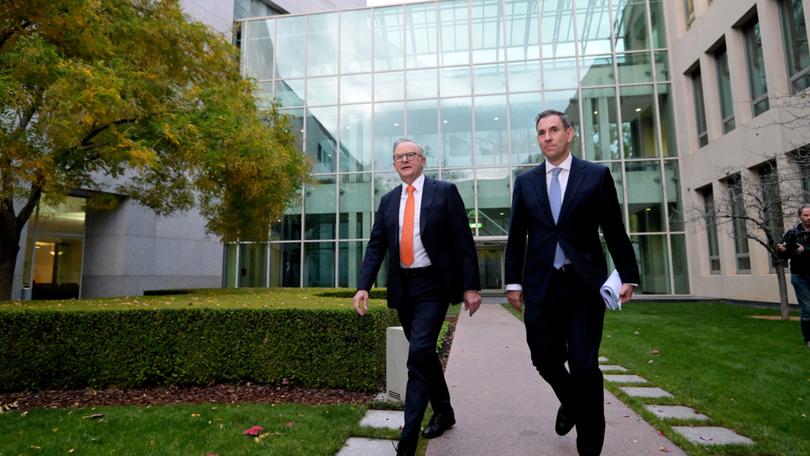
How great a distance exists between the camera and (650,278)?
1678 cm

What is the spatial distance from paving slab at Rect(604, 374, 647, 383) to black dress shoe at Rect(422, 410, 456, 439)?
95.5 inches

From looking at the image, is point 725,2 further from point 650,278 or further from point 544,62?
point 650,278

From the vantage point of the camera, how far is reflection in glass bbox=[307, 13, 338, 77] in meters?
20.1

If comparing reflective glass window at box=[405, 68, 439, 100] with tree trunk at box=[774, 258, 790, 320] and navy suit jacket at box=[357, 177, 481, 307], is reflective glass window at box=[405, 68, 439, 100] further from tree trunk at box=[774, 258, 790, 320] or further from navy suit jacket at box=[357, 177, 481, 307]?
navy suit jacket at box=[357, 177, 481, 307]

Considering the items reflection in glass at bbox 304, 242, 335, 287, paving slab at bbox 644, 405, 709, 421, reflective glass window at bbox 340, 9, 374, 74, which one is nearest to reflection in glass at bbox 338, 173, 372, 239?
reflection in glass at bbox 304, 242, 335, 287

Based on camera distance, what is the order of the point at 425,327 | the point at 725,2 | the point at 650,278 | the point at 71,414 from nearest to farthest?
the point at 425,327 → the point at 71,414 → the point at 725,2 → the point at 650,278

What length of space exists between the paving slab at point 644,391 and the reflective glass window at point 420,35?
56.2 feet

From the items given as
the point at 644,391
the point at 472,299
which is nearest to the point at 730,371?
the point at 644,391

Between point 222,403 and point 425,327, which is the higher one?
point 425,327

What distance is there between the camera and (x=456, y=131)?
18.7m

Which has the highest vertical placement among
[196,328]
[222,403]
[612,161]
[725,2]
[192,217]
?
[725,2]

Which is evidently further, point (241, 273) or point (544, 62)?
point (241, 273)

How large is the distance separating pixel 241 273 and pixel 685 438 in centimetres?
1893

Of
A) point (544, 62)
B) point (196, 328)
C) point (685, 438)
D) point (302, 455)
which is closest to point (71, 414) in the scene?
point (196, 328)
